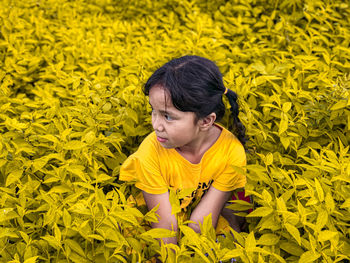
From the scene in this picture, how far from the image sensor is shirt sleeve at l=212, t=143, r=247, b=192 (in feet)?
6.51

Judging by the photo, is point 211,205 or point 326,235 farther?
point 211,205

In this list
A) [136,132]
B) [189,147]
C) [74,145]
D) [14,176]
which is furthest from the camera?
[136,132]

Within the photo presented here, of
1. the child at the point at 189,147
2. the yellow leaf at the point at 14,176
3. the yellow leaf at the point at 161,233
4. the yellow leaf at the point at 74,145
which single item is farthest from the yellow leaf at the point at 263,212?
the yellow leaf at the point at 14,176

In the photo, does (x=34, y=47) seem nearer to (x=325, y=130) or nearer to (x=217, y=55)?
(x=217, y=55)

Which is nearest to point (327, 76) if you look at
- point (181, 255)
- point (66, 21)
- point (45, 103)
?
point (181, 255)

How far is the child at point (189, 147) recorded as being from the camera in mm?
1762

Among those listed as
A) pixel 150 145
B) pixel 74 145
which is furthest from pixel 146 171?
pixel 74 145

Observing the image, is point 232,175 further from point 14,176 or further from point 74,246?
point 14,176

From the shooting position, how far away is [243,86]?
2.32m

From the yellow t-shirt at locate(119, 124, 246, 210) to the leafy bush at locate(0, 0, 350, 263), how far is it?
131mm

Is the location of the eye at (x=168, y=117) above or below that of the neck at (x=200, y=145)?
above

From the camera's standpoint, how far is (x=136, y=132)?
91.2 inches

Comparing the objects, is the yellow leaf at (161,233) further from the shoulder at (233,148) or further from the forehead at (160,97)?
the shoulder at (233,148)

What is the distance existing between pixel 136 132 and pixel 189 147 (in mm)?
451
